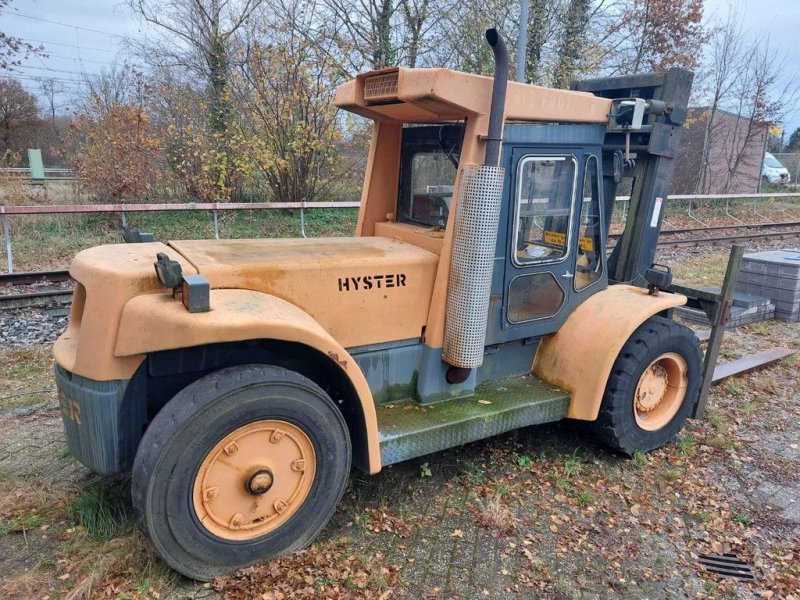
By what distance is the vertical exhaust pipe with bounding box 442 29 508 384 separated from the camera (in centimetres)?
333

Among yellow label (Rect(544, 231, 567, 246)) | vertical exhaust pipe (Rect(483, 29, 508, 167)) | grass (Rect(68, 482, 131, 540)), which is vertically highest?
vertical exhaust pipe (Rect(483, 29, 508, 167))

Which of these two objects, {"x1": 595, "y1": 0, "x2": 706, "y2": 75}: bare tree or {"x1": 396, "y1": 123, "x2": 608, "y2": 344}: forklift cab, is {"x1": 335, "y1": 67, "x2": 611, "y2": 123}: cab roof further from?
{"x1": 595, "y1": 0, "x2": 706, "y2": 75}: bare tree

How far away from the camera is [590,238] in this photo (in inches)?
170

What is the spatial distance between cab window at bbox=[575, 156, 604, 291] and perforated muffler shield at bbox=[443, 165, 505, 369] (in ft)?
3.21

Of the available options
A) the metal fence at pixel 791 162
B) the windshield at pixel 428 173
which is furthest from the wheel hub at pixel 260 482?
the metal fence at pixel 791 162

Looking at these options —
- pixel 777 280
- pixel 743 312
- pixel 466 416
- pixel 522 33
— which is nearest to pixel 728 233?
pixel 777 280

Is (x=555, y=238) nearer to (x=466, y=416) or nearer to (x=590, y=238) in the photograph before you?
(x=590, y=238)

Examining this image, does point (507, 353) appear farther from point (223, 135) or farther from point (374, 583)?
point (223, 135)

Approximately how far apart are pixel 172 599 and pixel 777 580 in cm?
317

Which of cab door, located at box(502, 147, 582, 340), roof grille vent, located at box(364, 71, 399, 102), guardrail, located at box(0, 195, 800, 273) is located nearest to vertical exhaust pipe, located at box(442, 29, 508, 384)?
cab door, located at box(502, 147, 582, 340)

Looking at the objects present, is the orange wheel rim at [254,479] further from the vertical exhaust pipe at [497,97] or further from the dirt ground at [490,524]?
the vertical exhaust pipe at [497,97]

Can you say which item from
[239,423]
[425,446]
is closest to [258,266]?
[239,423]

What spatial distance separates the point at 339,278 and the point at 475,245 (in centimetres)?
82

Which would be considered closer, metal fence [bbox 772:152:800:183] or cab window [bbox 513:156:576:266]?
cab window [bbox 513:156:576:266]
